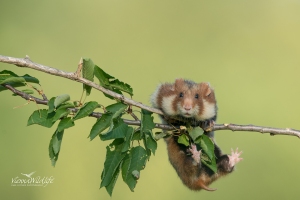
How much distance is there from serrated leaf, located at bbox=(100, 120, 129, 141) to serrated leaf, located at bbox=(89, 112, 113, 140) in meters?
0.05

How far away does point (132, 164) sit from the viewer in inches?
143

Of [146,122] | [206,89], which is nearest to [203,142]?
[146,122]

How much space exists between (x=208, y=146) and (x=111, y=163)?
2.21 ft

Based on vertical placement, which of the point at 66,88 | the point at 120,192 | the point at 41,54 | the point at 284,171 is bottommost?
the point at 120,192

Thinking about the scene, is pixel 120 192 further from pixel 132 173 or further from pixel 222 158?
pixel 132 173

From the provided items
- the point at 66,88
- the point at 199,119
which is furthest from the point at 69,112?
the point at 66,88

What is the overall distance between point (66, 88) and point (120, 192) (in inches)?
68.6

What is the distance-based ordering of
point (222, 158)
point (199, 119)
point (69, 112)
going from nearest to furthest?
point (69, 112), point (199, 119), point (222, 158)

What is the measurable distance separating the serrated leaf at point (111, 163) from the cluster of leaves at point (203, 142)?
0.53 meters

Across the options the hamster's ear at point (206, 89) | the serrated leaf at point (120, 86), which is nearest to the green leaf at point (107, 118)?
the serrated leaf at point (120, 86)

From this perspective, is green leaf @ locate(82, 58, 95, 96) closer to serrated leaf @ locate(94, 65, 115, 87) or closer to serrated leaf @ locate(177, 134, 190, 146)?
serrated leaf @ locate(94, 65, 115, 87)

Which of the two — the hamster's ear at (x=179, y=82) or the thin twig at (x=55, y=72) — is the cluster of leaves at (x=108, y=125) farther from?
the hamster's ear at (x=179, y=82)

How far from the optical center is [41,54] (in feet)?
29.2

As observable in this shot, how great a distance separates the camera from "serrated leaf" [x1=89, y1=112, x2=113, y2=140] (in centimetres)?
351
